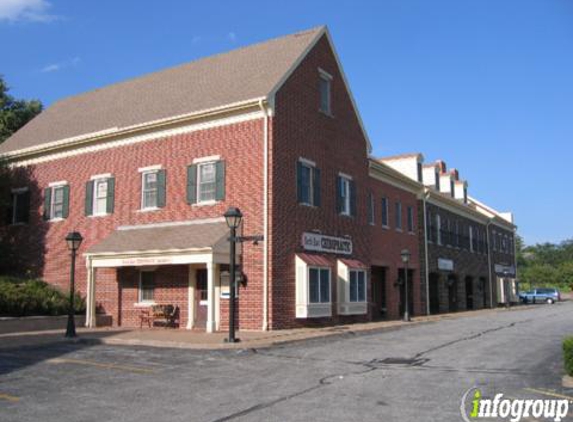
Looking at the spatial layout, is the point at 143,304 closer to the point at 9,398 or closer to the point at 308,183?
the point at 308,183

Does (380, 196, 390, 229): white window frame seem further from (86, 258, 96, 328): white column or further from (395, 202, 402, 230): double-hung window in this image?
(86, 258, 96, 328): white column

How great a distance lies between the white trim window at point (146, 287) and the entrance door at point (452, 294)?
72.2 ft

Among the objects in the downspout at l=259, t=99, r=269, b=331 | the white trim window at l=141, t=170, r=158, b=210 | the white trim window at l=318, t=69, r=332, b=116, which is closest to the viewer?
the downspout at l=259, t=99, r=269, b=331

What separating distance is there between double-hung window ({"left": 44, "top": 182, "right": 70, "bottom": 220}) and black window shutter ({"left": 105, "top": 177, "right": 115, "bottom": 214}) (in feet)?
8.34

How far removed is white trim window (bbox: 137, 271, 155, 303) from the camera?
73.1 feet

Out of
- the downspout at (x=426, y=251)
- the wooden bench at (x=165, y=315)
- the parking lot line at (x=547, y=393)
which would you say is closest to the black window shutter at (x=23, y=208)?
the wooden bench at (x=165, y=315)

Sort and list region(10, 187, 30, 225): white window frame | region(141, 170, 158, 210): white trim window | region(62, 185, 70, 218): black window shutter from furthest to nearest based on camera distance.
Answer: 1. region(10, 187, 30, 225): white window frame
2. region(62, 185, 70, 218): black window shutter
3. region(141, 170, 158, 210): white trim window

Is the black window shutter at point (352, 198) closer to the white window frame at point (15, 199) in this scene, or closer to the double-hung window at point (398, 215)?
the double-hung window at point (398, 215)

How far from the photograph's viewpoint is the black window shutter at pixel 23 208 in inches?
1078

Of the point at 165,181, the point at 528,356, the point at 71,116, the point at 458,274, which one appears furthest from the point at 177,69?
the point at 458,274

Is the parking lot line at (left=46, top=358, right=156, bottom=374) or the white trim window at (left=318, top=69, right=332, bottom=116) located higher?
the white trim window at (left=318, top=69, right=332, bottom=116)

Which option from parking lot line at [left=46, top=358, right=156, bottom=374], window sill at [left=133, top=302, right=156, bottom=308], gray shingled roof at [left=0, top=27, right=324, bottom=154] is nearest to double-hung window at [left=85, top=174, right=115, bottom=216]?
gray shingled roof at [left=0, top=27, right=324, bottom=154]

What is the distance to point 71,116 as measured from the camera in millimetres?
29281

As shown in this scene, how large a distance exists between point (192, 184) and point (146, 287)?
4121 mm
